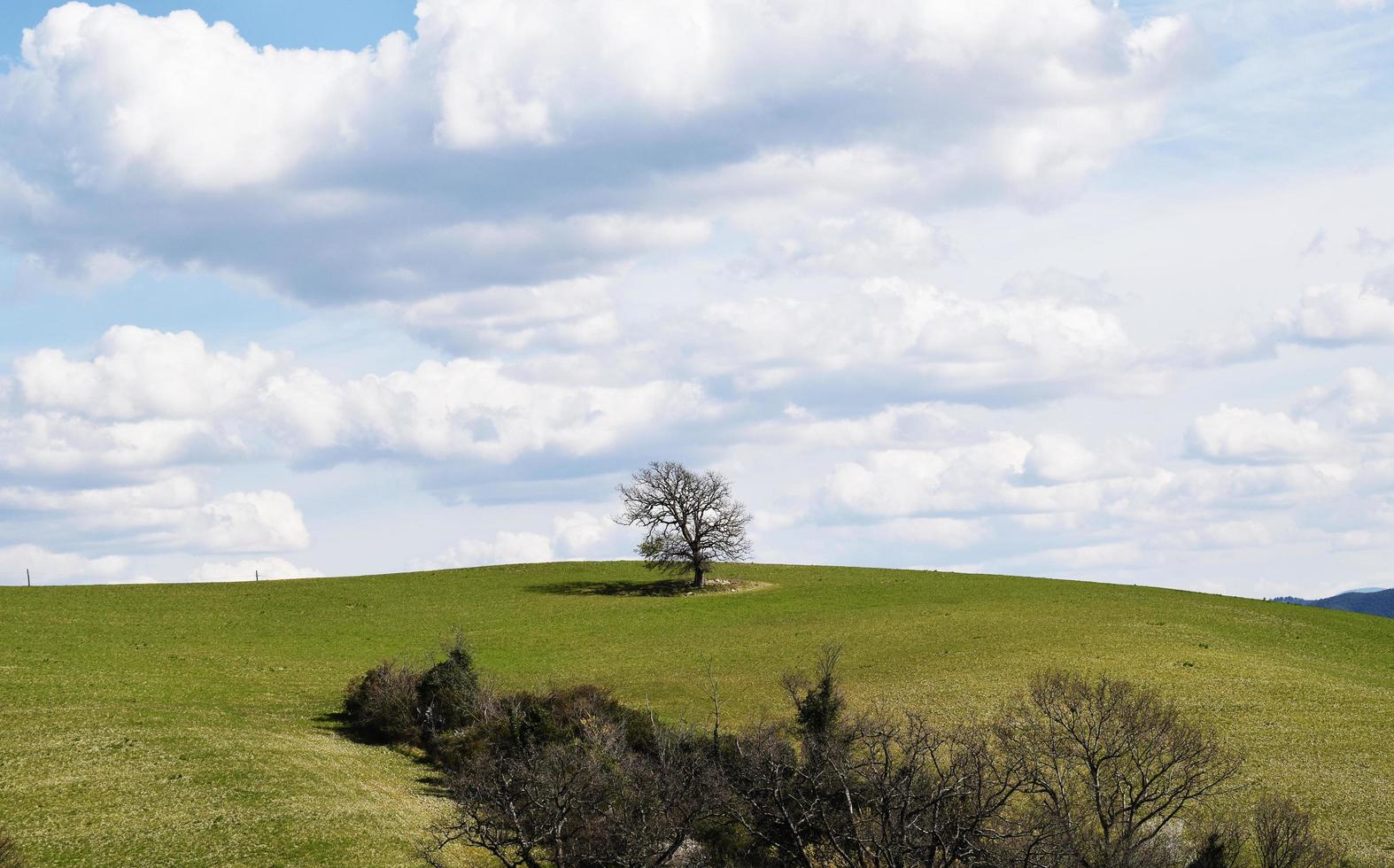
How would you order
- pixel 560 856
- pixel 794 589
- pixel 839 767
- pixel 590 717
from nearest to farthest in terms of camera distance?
pixel 560 856
pixel 839 767
pixel 590 717
pixel 794 589

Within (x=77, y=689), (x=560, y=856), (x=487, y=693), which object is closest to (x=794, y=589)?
(x=487, y=693)

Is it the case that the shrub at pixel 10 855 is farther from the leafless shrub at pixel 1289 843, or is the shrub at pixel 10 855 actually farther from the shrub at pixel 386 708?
the leafless shrub at pixel 1289 843

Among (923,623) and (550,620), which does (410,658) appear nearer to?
(550,620)

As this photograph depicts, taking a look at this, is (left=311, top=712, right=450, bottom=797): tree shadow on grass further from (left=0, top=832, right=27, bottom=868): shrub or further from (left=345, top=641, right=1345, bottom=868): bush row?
(left=0, top=832, right=27, bottom=868): shrub

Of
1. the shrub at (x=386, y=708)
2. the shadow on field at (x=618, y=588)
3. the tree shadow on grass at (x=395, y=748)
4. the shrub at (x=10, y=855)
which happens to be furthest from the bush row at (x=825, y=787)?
the shadow on field at (x=618, y=588)

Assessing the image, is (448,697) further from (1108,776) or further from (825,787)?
(1108,776)

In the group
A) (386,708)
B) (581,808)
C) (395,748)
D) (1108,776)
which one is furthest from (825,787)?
(386,708)

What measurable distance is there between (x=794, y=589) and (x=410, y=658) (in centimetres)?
4383

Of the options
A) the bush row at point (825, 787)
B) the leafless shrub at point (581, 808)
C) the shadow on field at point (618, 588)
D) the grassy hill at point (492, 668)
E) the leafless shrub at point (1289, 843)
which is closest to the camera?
the leafless shrub at point (581, 808)

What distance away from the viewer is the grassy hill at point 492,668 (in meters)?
48.1

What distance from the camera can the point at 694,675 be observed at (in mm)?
77625

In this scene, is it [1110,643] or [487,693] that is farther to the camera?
[1110,643]

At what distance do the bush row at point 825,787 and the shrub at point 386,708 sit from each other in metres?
0.10

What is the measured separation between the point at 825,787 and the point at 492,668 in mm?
34301
